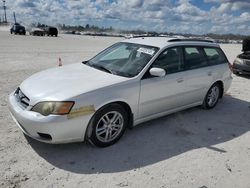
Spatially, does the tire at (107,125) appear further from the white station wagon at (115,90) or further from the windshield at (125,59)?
the windshield at (125,59)

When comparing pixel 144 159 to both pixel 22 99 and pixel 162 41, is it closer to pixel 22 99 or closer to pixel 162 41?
pixel 22 99

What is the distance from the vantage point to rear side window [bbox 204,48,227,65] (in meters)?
6.08

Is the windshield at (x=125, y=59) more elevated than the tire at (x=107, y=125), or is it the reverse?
the windshield at (x=125, y=59)

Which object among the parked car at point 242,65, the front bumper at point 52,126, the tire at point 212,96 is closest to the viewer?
the front bumper at point 52,126

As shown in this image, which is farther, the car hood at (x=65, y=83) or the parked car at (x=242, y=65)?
the parked car at (x=242, y=65)

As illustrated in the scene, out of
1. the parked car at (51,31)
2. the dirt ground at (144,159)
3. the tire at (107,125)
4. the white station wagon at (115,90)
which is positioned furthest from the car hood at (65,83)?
the parked car at (51,31)

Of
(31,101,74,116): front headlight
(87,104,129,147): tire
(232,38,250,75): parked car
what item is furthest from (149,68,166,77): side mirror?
(232,38,250,75): parked car

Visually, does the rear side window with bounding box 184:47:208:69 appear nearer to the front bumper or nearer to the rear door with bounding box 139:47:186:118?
the rear door with bounding box 139:47:186:118

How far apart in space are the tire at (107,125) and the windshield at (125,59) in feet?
2.23

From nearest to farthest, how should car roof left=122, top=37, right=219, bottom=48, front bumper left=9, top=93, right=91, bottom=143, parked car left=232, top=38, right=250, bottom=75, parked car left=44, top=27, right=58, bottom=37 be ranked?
front bumper left=9, top=93, right=91, bottom=143 → car roof left=122, top=37, right=219, bottom=48 → parked car left=232, top=38, right=250, bottom=75 → parked car left=44, top=27, right=58, bottom=37

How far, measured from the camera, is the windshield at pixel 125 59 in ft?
15.2

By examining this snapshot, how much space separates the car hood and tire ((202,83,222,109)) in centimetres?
267

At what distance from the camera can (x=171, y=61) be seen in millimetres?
5098

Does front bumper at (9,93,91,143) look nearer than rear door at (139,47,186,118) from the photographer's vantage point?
Yes
